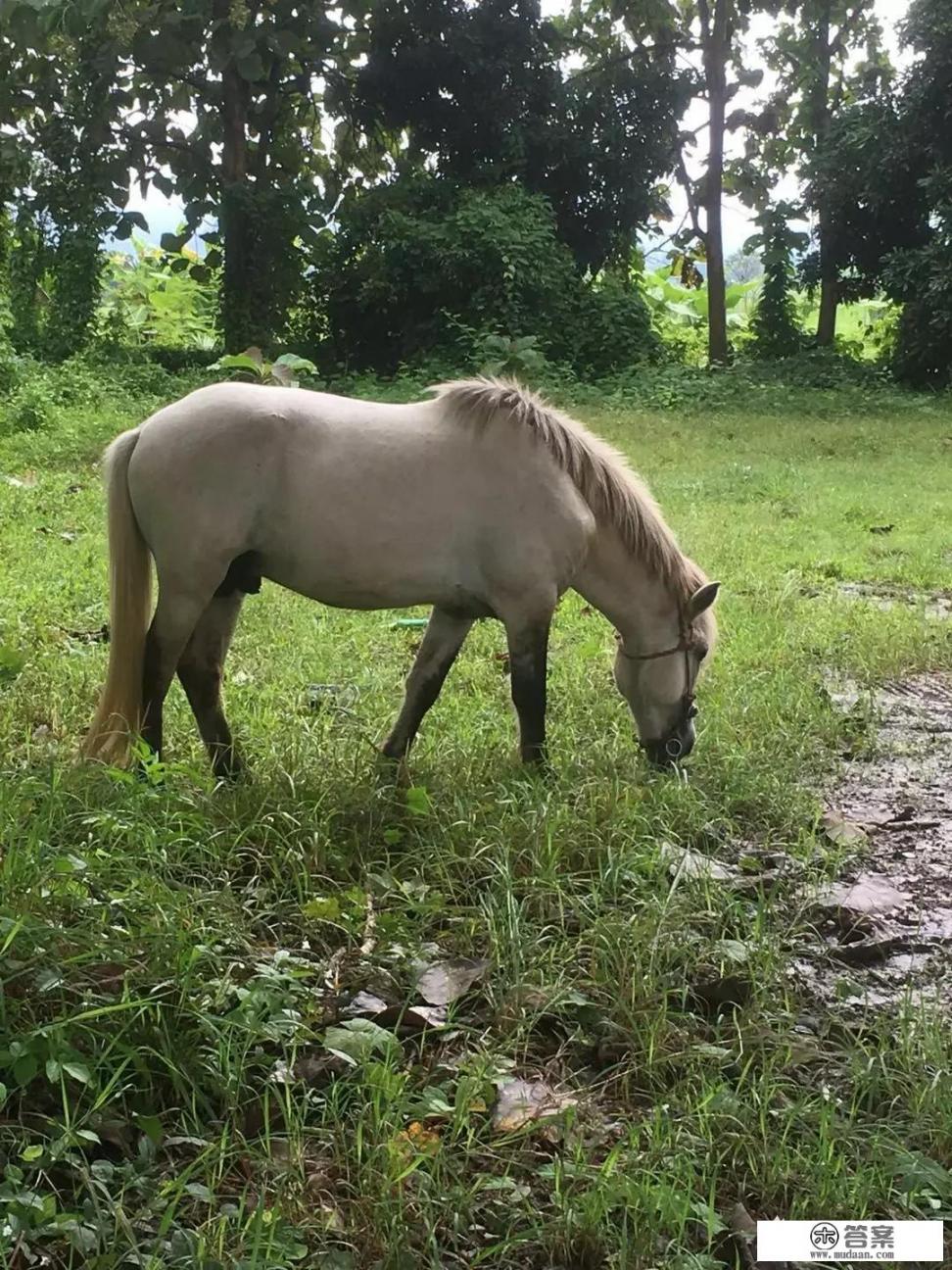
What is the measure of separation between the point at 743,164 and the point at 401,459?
17454 mm

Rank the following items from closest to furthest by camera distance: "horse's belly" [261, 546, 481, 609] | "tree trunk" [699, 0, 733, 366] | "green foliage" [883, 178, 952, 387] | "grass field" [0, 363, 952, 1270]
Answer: "grass field" [0, 363, 952, 1270], "horse's belly" [261, 546, 481, 609], "green foliage" [883, 178, 952, 387], "tree trunk" [699, 0, 733, 366]

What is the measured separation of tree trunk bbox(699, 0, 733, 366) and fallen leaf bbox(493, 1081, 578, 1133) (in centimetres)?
1475

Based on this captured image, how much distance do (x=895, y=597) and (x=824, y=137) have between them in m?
12.7

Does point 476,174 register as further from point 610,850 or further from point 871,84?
point 610,850

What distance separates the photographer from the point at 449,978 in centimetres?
219

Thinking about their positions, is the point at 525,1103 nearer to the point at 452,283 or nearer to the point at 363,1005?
the point at 363,1005

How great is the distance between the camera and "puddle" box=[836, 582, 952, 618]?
5453 millimetres

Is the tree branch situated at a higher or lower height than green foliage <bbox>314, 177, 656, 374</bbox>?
higher

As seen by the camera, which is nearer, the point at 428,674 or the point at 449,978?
the point at 449,978

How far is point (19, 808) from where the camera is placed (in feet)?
7.88

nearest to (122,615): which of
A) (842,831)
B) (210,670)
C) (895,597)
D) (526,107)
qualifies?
(210,670)

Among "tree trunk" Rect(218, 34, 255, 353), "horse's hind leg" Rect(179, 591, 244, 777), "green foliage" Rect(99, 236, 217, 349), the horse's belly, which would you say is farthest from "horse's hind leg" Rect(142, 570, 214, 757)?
"green foliage" Rect(99, 236, 217, 349)

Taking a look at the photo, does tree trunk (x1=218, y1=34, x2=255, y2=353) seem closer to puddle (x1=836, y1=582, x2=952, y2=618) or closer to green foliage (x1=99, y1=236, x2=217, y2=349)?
green foliage (x1=99, y1=236, x2=217, y2=349)

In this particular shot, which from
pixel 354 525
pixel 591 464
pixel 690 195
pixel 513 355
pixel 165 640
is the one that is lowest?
pixel 165 640
